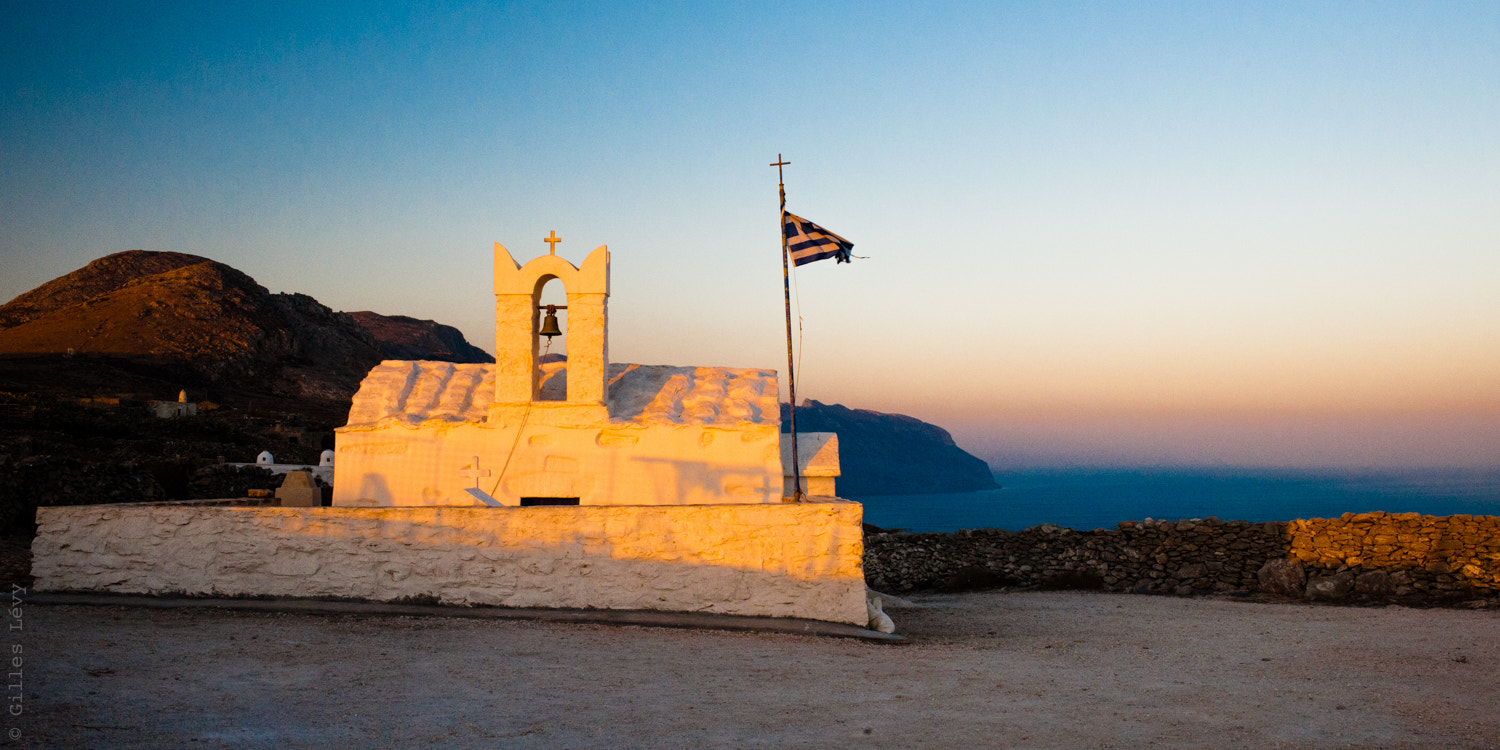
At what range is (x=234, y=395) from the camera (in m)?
71.7

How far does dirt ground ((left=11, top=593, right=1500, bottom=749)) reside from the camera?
571cm

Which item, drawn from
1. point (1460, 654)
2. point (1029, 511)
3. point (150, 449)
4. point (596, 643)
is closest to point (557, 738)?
point (596, 643)

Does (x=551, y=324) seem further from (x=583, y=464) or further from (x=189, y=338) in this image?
(x=189, y=338)

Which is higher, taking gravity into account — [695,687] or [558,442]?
[558,442]

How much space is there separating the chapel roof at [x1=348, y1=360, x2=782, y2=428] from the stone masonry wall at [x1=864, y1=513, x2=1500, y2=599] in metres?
5.97

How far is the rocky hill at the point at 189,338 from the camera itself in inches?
2717

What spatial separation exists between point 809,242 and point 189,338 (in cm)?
8458

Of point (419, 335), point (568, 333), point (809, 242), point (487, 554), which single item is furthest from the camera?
point (419, 335)

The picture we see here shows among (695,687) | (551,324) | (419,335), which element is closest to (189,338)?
(419,335)

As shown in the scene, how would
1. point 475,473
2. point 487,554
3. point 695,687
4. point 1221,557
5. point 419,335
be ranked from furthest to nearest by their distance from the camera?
point 419,335 < point 1221,557 < point 475,473 < point 487,554 < point 695,687

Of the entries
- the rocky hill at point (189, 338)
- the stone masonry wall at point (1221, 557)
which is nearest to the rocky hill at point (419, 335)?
the rocky hill at point (189, 338)

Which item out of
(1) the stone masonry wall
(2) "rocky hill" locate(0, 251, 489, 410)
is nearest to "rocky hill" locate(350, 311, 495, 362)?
(2) "rocky hill" locate(0, 251, 489, 410)

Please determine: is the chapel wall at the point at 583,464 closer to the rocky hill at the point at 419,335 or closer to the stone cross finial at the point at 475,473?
the stone cross finial at the point at 475,473

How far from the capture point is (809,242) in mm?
12508
